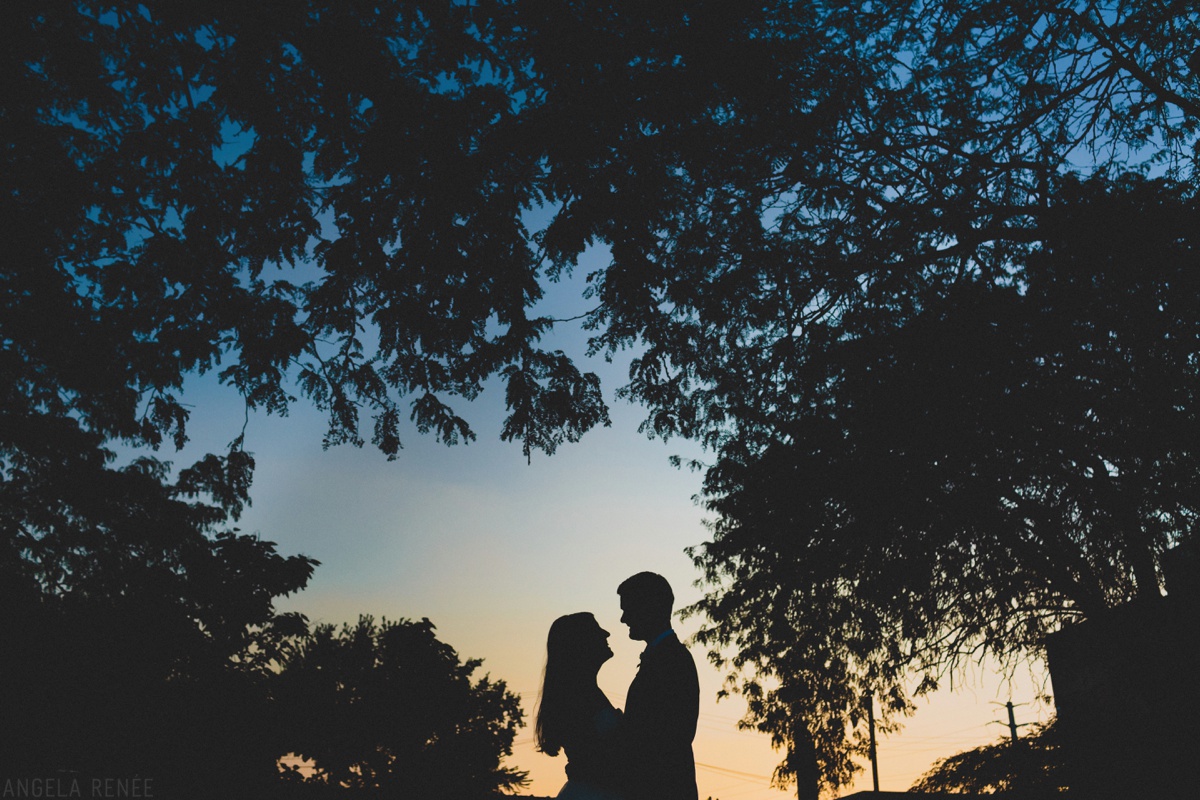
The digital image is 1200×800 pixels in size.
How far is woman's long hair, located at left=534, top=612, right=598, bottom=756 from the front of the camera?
136 inches

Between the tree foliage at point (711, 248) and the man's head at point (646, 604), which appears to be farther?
the tree foliage at point (711, 248)

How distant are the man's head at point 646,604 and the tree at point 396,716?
9110 millimetres

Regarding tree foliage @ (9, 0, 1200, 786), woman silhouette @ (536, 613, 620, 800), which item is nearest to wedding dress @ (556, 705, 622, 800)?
woman silhouette @ (536, 613, 620, 800)

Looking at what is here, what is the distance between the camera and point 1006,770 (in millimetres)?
26094

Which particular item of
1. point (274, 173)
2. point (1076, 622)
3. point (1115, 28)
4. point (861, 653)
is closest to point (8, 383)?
point (274, 173)

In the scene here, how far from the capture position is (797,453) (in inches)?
437

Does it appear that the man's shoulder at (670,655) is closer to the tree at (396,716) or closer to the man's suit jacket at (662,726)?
the man's suit jacket at (662,726)

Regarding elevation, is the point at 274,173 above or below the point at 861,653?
above

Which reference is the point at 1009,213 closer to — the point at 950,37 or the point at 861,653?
the point at 950,37

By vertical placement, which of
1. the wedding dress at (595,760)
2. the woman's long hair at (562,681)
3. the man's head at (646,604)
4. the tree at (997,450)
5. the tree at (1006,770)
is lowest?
the tree at (1006,770)

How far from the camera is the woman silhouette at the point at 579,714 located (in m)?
3.42

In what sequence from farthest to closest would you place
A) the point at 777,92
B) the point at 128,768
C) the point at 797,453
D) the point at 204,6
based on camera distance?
the point at 797,453 → the point at 128,768 → the point at 777,92 → the point at 204,6

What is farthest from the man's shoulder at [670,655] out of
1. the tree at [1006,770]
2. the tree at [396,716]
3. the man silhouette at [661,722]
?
the tree at [1006,770]

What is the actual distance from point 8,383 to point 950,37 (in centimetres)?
1452
